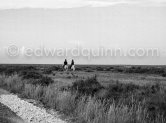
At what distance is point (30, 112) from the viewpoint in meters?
11.7

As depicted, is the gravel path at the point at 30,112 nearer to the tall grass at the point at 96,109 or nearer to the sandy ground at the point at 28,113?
the sandy ground at the point at 28,113

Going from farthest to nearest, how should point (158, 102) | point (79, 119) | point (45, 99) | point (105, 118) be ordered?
point (45, 99), point (158, 102), point (79, 119), point (105, 118)

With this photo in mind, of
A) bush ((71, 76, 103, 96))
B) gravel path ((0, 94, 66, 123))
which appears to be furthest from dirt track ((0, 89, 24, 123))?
bush ((71, 76, 103, 96))

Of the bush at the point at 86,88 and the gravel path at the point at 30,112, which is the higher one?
the bush at the point at 86,88

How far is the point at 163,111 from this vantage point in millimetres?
11391

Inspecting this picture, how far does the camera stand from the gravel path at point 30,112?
10422mm

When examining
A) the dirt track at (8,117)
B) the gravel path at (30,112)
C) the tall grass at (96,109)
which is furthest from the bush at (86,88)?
the dirt track at (8,117)

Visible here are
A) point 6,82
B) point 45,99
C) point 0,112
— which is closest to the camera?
point 0,112

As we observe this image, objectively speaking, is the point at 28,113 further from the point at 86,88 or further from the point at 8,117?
the point at 86,88

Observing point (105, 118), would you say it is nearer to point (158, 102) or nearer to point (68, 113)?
point (68, 113)

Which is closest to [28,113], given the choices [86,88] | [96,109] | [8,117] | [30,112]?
[30,112]

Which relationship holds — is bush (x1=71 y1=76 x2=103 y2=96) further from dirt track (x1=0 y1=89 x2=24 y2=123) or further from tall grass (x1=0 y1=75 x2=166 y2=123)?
dirt track (x1=0 y1=89 x2=24 y2=123)

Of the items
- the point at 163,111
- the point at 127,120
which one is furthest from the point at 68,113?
the point at 163,111

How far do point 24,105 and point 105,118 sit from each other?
5.14m
